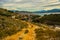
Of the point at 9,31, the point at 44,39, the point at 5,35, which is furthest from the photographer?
the point at 9,31

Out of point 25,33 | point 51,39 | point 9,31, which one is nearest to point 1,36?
point 9,31

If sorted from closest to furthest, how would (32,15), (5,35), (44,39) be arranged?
(44,39)
(5,35)
(32,15)

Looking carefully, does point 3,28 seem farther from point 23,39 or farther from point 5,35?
point 23,39

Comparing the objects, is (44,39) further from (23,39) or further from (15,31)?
(15,31)

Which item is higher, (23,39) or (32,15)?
(23,39)

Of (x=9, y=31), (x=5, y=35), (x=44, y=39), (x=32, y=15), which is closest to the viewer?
(x=44, y=39)

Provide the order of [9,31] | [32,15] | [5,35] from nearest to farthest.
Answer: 1. [5,35]
2. [9,31]
3. [32,15]

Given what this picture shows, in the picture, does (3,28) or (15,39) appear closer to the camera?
(15,39)

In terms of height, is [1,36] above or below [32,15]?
above

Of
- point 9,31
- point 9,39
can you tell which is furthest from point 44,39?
point 9,31
